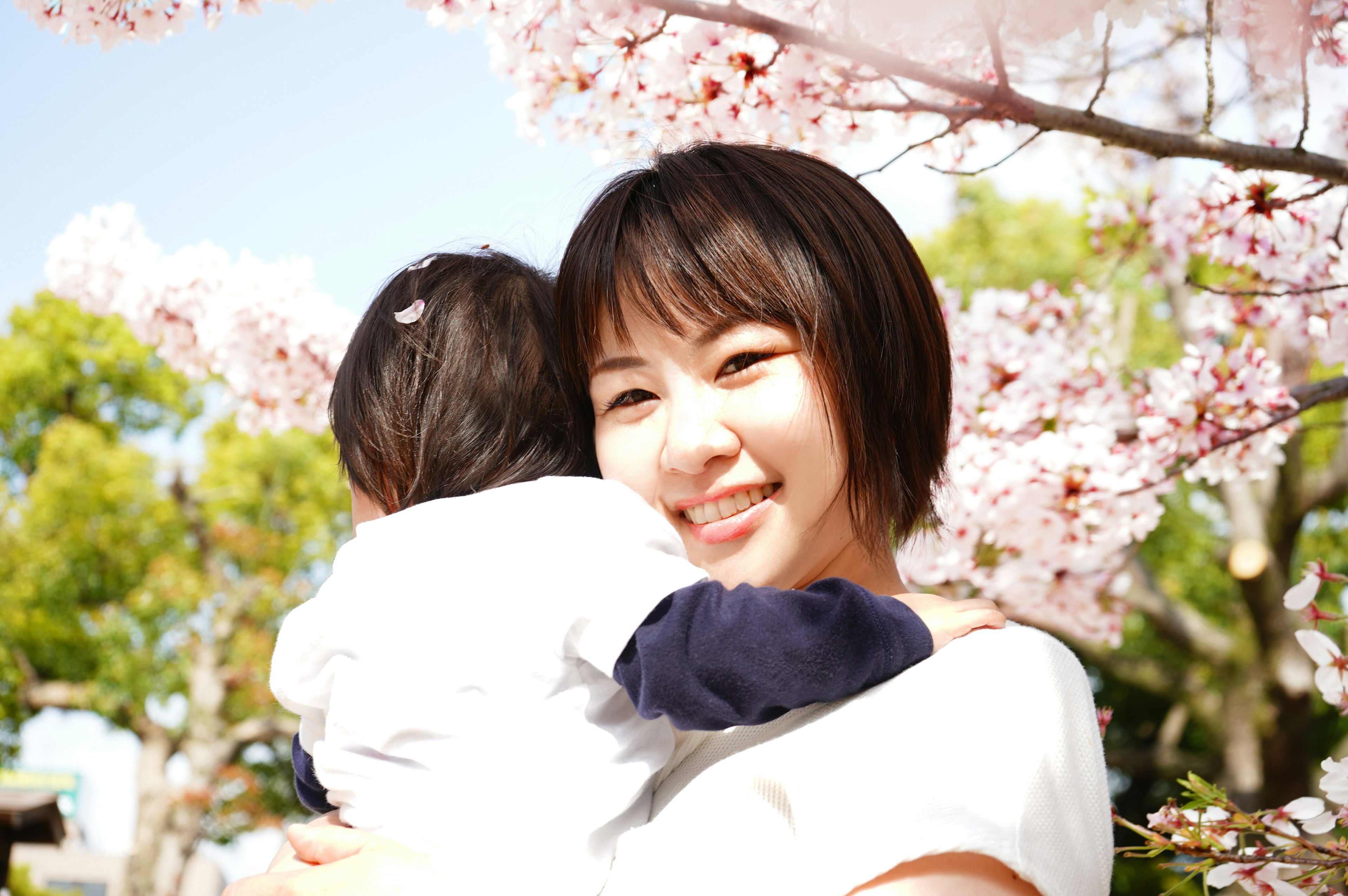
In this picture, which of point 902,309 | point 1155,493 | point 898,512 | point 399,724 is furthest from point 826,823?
point 1155,493

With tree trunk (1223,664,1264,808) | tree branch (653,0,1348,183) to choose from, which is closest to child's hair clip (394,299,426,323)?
tree branch (653,0,1348,183)

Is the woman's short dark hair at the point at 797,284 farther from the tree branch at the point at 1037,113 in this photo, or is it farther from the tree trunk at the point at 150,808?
the tree trunk at the point at 150,808

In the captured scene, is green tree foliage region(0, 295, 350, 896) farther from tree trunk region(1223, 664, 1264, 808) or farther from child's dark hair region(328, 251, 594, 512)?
child's dark hair region(328, 251, 594, 512)

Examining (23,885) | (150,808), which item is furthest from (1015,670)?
(150,808)

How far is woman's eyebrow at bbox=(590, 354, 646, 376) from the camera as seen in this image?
1366 millimetres

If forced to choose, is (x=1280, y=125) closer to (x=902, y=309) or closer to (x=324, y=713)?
(x=902, y=309)

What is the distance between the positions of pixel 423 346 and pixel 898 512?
721 millimetres

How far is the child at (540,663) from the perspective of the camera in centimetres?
105

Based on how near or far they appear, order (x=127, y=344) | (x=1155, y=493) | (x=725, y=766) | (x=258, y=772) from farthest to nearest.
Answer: (x=127, y=344) → (x=258, y=772) → (x=1155, y=493) → (x=725, y=766)

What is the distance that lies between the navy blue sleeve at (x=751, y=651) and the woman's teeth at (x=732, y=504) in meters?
0.28

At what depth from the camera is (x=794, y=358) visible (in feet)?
4.33

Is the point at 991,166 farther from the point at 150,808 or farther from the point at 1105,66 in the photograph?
the point at 150,808

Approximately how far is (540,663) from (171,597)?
12228mm

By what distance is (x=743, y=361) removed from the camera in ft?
4.33
